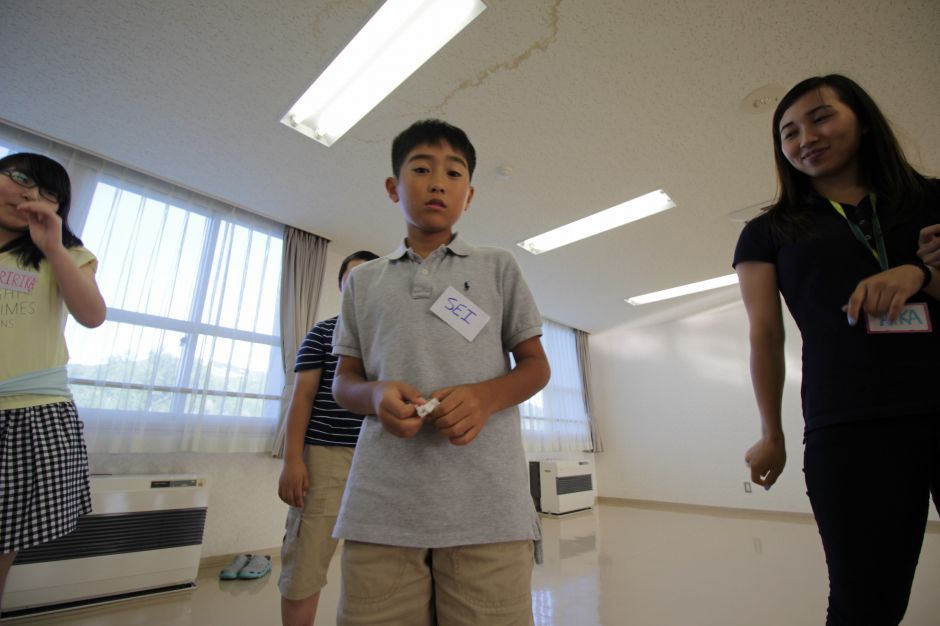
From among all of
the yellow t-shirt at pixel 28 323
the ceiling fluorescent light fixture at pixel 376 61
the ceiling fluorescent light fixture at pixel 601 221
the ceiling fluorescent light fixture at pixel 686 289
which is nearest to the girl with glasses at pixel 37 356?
the yellow t-shirt at pixel 28 323

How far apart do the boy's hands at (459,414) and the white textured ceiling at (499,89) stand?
1.76m

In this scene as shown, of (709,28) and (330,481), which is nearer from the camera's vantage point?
(330,481)

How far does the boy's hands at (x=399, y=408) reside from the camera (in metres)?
0.52

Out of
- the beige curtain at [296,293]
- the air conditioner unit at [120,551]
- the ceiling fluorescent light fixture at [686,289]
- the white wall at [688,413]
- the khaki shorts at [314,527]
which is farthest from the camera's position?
the white wall at [688,413]

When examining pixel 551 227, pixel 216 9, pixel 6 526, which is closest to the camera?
pixel 6 526

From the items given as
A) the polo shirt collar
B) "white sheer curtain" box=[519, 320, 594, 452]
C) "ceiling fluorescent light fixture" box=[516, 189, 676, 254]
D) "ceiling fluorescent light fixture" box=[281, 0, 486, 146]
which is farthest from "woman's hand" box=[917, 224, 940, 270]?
"white sheer curtain" box=[519, 320, 594, 452]

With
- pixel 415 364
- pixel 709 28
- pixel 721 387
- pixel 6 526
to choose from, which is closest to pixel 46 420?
pixel 6 526

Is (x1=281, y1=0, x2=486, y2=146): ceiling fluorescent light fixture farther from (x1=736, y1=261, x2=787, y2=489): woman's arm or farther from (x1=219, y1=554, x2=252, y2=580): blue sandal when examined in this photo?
(x1=219, y1=554, x2=252, y2=580): blue sandal

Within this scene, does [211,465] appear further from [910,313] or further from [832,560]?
[910,313]

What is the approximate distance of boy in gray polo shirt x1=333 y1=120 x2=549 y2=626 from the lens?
54cm

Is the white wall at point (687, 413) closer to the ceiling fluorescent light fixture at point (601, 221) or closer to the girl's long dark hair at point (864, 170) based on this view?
the ceiling fluorescent light fixture at point (601, 221)

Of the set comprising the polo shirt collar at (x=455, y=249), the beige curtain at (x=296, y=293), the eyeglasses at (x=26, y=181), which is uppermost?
the beige curtain at (x=296, y=293)

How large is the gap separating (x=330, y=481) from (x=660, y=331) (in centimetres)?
568

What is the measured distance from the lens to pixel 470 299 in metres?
0.68
